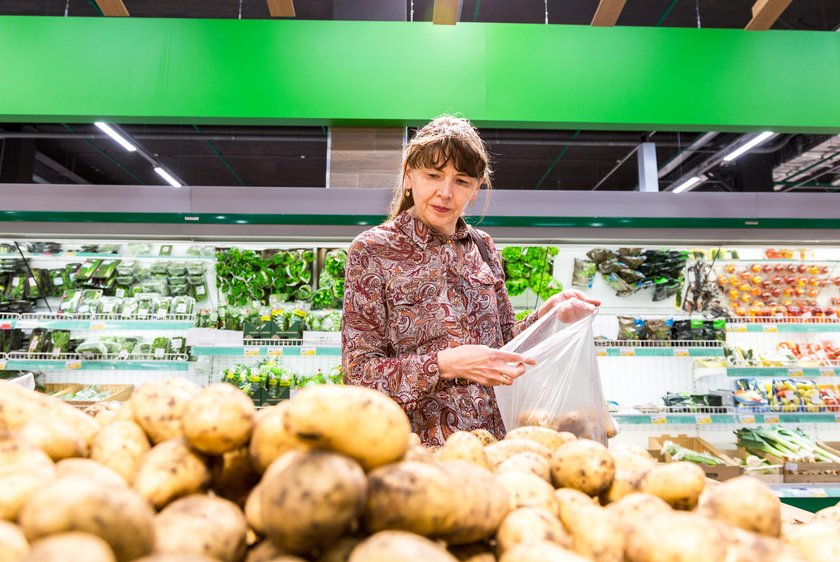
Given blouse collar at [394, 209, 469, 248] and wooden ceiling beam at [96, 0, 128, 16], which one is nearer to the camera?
blouse collar at [394, 209, 469, 248]

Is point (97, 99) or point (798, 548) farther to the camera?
point (97, 99)

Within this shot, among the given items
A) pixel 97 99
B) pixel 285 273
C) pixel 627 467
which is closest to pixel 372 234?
pixel 627 467

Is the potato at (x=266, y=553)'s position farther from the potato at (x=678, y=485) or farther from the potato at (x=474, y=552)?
the potato at (x=678, y=485)

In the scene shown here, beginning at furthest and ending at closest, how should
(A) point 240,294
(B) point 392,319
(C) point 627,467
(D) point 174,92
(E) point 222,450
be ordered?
(A) point 240,294
(D) point 174,92
(B) point 392,319
(C) point 627,467
(E) point 222,450

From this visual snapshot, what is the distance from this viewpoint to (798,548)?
A: 2.40 feet

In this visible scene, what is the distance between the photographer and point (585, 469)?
86 centimetres

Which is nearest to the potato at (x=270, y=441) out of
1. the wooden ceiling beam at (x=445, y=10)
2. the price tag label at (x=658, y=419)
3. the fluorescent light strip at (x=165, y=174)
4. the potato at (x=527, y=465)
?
the potato at (x=527, y=465)


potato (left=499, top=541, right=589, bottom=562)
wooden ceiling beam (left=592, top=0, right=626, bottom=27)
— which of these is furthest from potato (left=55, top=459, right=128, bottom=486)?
wooden ceiling beam (left=592, top=0, right=626, bottom=27)

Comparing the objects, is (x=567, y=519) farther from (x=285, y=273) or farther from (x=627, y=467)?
(x=285, y=273)

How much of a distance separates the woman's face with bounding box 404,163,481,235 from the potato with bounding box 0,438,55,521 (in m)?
1.30

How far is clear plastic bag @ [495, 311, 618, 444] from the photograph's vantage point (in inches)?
69.8

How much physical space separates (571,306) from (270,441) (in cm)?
147

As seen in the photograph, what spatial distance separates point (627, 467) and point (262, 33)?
3424 millimetres

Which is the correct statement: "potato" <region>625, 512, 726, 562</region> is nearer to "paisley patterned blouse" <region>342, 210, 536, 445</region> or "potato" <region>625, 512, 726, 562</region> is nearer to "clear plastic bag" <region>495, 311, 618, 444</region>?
"paisley patterned blouse" <region>342, 210, 536, 445</region>
